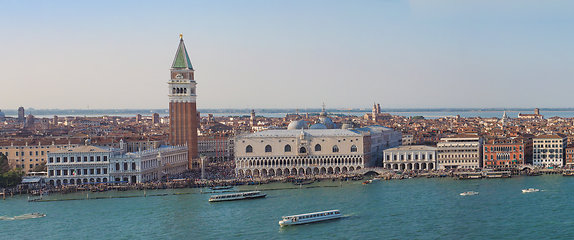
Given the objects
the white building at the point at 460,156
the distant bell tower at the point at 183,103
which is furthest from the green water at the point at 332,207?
the distant bell tower at the point at 183,103

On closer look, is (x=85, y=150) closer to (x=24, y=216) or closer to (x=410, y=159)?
(x=24, y=216)

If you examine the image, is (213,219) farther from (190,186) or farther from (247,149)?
(247,149)

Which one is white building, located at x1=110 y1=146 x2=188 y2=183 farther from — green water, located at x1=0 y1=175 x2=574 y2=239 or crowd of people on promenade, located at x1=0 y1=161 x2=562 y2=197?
green water, located at x1=0 y1=175 x2=574 y2=239

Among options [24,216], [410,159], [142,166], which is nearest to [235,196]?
[142,166]

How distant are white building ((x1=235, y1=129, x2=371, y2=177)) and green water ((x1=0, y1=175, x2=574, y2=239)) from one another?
6752 mm

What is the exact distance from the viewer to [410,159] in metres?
41.8

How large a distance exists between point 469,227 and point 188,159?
→ 77.6ft

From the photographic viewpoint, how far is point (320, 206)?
2909 centimetres

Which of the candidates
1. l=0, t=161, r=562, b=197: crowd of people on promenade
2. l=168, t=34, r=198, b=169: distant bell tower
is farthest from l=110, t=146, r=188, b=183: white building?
l=168, t=34, r=198, b=169: distant bell tower

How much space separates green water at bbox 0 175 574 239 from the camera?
79.4 ft

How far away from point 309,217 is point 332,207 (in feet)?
Result: 9.56

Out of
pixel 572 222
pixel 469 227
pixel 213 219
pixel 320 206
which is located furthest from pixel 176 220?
pixel 572 222

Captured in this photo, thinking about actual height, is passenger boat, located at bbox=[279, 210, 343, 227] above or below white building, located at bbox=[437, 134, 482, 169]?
below

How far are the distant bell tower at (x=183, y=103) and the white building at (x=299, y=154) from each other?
15.3 feet
